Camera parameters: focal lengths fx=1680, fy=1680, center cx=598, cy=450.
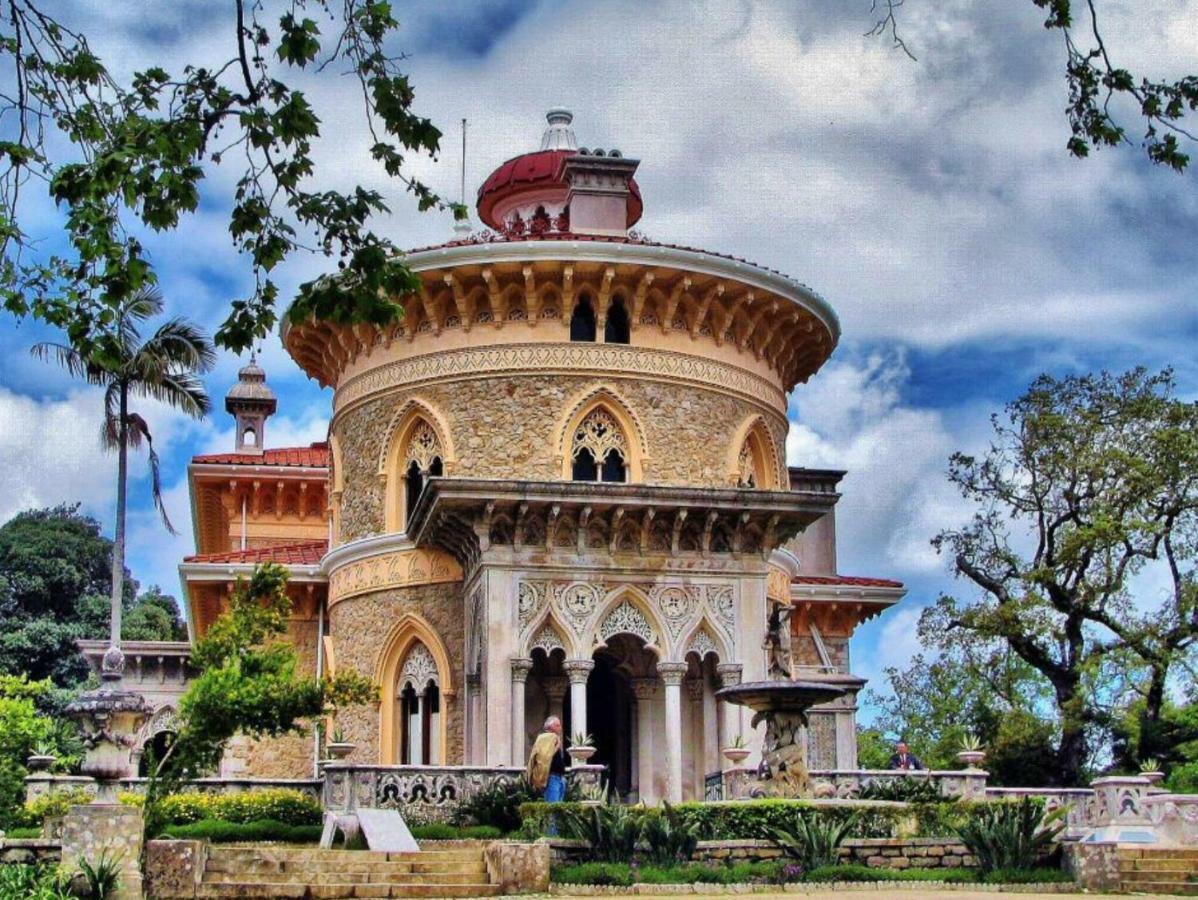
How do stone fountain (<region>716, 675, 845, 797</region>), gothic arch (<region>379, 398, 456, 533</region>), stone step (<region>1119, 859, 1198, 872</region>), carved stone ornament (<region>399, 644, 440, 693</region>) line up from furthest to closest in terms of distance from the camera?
1. gothic arch (<region>379, 398, 456, 533</region>)
2. carved stone ornament (<region>399, 644, 440, 693</region>)
3. stone fountain (<region>716, 675, 845, 797</region>)
4. stone step (<region>1119, 859, 1198, 872</region>)

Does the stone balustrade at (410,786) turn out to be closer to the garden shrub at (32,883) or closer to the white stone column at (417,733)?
the white stone column at (417,733)

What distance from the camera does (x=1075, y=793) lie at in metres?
25.3

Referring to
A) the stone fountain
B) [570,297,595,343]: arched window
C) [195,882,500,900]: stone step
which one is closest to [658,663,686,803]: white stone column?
the stone fountain

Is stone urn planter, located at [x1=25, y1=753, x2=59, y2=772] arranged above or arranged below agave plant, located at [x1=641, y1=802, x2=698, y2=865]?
above

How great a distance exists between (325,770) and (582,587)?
529cm

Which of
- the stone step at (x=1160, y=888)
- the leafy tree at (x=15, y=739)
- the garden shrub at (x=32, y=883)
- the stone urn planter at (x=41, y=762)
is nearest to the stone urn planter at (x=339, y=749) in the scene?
the stone urn planter at (x=41, y=762)

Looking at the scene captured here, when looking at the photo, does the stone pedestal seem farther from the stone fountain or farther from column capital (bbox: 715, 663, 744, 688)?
column capital (bbox: 715, 663, 744, 688)

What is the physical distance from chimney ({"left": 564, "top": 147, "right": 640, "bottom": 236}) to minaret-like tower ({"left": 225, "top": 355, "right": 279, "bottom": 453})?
18950 mm

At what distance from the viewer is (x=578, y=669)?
1001 inches

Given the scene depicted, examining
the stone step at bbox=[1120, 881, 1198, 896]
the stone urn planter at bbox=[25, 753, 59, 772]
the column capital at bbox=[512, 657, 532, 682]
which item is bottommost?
the stone step at bbox=[1120, 881, 1198, 896]

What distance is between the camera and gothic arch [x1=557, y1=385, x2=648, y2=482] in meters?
27.8

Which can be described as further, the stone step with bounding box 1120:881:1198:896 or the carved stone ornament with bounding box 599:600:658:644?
the carved stone ornament with bounding box 599:600:658:644

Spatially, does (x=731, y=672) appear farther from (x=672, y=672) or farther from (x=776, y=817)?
(x=776, y=817)

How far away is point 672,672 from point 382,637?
5729 mm
